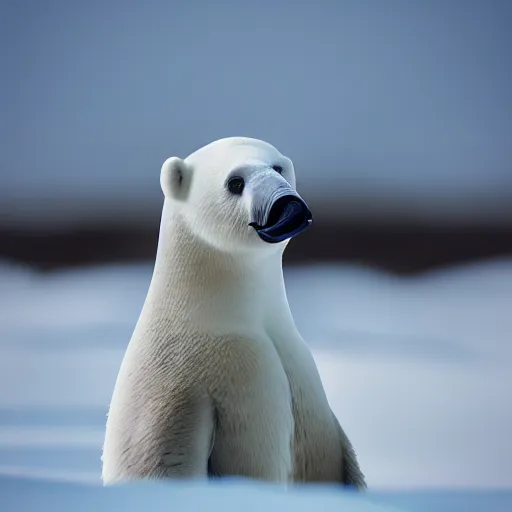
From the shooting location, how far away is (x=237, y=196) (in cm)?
159

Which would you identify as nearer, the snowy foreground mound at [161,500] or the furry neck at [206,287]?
→ the snowy foreground mound at [161,500]

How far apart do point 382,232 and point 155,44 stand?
0.79 metres

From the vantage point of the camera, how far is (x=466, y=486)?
199 cm

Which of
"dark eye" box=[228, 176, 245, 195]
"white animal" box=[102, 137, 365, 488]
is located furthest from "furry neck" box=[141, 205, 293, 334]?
"dark eye" box=[228, 176, 245, 195]

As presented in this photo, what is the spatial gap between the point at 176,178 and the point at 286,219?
0.27 m

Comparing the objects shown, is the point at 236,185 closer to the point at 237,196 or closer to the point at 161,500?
the point at 237,196

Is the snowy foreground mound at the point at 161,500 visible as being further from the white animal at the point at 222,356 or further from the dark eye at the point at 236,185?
the dark eye at the point at 236,185

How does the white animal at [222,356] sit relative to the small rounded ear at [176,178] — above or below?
below

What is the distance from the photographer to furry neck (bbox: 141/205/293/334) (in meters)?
1.63

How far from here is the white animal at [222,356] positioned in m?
1.56

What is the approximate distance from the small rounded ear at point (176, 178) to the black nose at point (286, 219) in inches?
8.3

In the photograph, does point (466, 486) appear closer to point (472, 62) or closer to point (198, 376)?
point (198, 376)

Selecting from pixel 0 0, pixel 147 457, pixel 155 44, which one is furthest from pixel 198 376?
pixel 0 0

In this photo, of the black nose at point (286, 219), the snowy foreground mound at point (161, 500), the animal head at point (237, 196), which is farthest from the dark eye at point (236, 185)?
the snowy foreground mound at point (161, 500)
